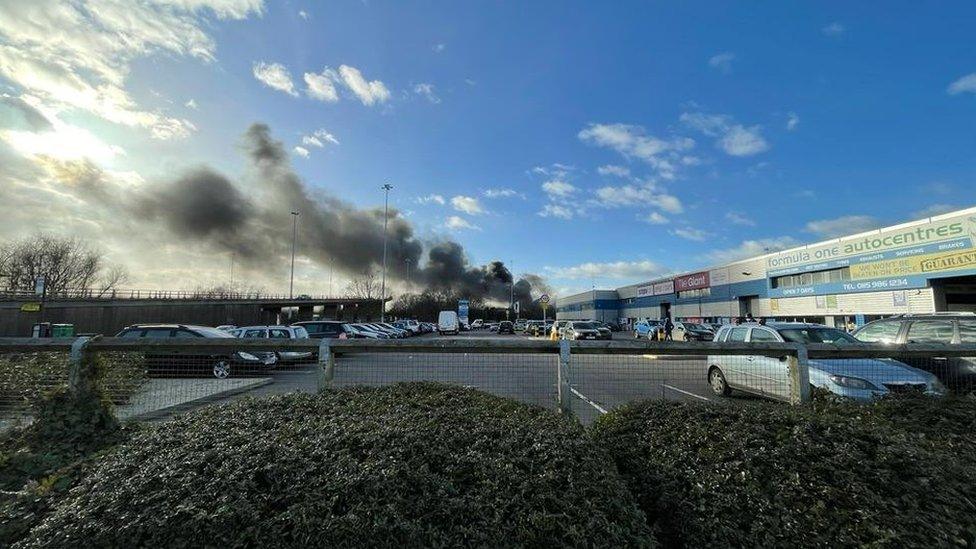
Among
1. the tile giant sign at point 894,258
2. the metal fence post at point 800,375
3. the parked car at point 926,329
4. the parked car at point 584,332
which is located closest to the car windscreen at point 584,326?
the parked car at point 584,332

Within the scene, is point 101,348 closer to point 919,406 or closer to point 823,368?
point 919,406

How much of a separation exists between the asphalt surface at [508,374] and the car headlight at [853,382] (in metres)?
4.13

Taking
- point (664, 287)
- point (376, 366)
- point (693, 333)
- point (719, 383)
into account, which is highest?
point (664, 287)

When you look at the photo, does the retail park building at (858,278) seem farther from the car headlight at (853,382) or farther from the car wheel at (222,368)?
the car wheel at (222,368)

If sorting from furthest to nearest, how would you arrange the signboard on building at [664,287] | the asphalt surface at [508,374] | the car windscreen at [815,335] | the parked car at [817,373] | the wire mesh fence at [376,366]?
the signboard on building at [664,287] → the car windscreen at [815,335] → the parked car at [817,373] → the asphalt surface at [508,374] → the wire mesh fence at [376,366]

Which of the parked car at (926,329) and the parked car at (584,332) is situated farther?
the parked car at (584,332)

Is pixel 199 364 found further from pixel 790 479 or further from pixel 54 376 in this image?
pixel 790 479

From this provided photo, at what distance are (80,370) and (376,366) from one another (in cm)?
262

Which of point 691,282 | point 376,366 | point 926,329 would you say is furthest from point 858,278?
point 376,366

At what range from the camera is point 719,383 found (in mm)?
8938

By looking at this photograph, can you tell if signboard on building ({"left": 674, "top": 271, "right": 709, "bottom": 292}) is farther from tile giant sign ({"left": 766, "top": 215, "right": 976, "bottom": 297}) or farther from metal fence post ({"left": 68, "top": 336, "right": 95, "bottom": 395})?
metal fence post ({"left": 68, "top": 336, "right": 95, "bottom": 395})

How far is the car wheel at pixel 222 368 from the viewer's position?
15.7 ft

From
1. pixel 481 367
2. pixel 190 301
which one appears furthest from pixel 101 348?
pixel 190 301

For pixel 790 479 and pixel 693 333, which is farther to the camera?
pixel 693 333
